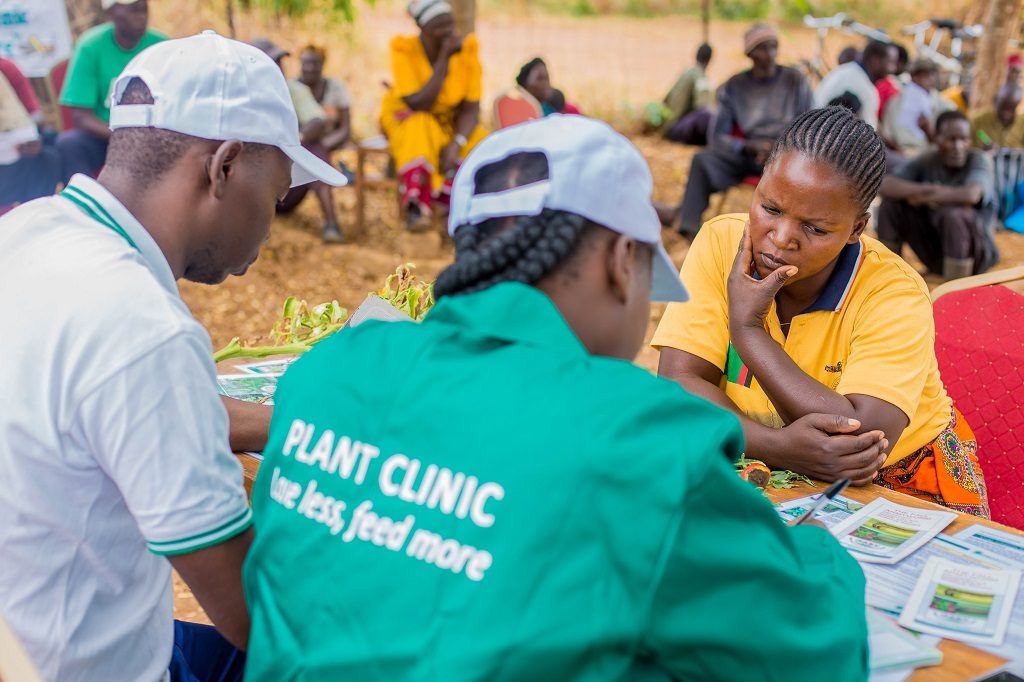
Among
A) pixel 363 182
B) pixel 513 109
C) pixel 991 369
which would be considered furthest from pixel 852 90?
pixel 991 369

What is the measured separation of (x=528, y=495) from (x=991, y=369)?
2.30 metres

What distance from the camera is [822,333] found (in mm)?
2350

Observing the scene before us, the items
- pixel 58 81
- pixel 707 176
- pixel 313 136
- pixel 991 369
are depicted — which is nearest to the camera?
pixel 991 369

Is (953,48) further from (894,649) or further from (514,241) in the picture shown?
(514,241)

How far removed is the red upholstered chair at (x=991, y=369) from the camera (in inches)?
111

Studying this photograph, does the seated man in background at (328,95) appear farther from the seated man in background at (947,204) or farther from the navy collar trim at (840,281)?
the navy collar trim at (840,281)

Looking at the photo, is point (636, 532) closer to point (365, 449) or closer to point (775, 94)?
point (365, 449)

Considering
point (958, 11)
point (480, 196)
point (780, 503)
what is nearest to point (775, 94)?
point (780, 503)

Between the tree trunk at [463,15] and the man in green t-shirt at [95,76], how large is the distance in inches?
102

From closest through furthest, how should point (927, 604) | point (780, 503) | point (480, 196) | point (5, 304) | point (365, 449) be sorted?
point (365, 449), point (480, 196), point (5, 304), point (927, 604), point (780, 503)

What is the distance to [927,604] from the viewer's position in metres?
1.63

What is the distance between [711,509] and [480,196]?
0.51 m

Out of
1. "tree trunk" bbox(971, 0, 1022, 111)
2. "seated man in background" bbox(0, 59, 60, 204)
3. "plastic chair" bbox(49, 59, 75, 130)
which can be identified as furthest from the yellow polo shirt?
"tree trunk" bbox(971, 0, 1022, 111)

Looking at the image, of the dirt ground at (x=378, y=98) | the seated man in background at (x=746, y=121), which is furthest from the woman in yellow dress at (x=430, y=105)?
the seated man in background at (x=746, y=121)
